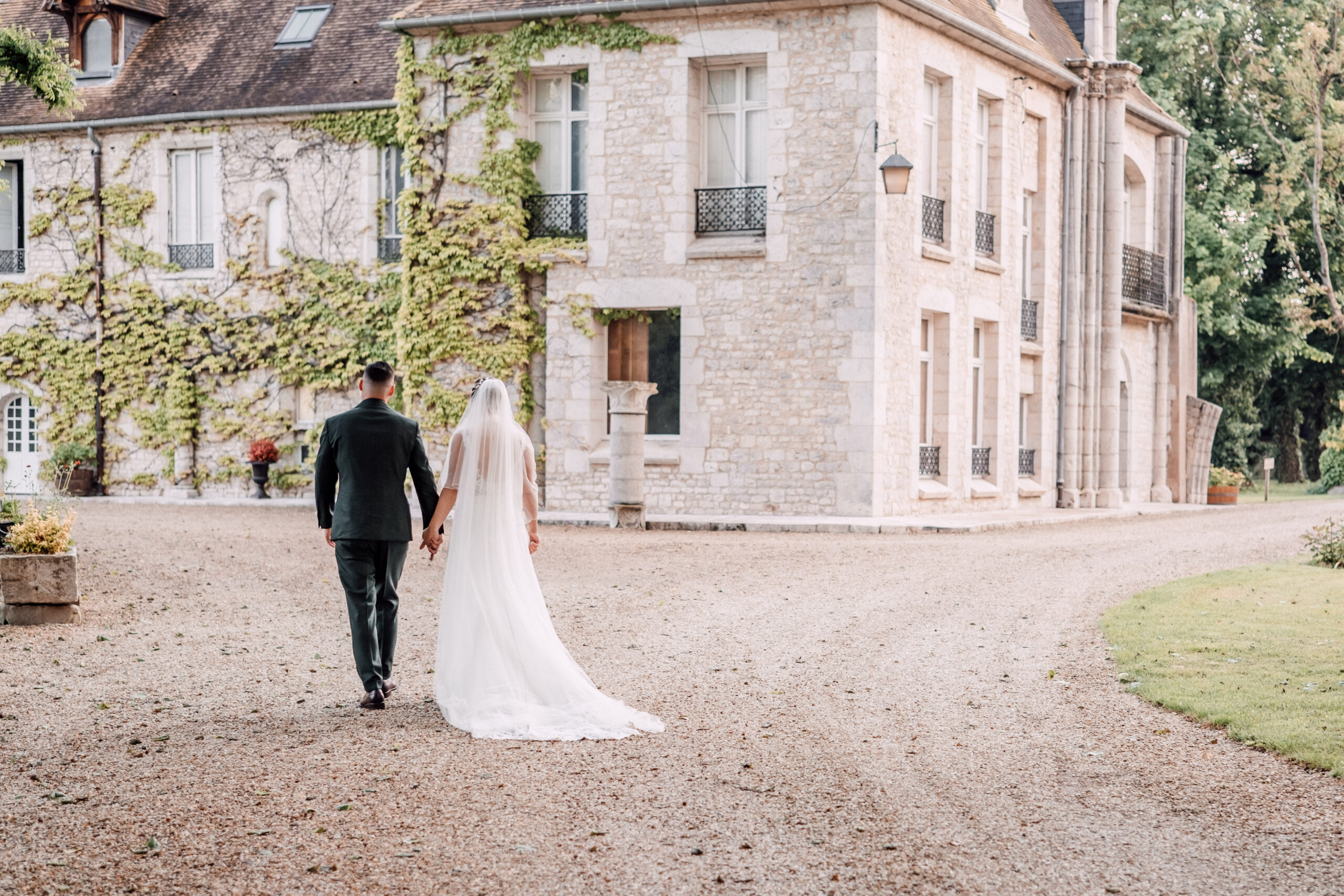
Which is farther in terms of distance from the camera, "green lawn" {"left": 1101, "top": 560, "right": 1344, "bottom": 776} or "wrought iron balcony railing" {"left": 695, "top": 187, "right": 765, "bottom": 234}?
"wrought iron balcony railing" {"left": 695, "top": 187, "right": 765, "bottom": 234}

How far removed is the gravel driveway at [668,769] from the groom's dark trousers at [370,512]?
0.37 metres

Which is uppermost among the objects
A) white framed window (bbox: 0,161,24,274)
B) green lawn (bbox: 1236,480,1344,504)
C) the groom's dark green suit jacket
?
white framed window (bbox: 0,161,24,274)

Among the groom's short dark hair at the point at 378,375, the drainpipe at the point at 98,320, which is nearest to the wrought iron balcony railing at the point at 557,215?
the drainpipe at the point at 98,320

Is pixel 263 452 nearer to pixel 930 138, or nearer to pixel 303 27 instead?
pixel 303 27

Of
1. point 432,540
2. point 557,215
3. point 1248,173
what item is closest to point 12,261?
point 557,215

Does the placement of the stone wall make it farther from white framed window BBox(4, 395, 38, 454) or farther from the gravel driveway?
the gravel driveway

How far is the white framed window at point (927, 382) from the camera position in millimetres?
21547

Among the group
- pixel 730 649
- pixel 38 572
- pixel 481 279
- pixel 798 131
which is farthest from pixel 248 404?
pixel 730 649

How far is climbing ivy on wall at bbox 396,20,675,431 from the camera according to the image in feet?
69.1

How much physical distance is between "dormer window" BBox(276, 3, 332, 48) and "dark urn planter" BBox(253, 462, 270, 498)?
719cm

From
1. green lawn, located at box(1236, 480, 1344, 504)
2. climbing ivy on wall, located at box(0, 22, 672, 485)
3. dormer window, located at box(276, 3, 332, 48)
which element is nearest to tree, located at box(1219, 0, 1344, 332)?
green lawn, located at box(1236, 480, 1344, 504)

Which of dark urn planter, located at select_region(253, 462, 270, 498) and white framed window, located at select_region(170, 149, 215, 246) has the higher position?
white framed window, located at select_region(170, 149, 215, 246)

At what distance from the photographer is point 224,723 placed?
677 cm

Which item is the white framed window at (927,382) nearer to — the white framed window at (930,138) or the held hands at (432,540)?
the white framed window at (930,138)
